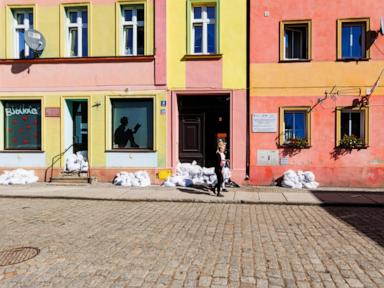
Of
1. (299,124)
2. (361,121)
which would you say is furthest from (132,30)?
(361,121)

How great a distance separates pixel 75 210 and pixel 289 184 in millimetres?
7292

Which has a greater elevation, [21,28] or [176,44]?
[21,28]

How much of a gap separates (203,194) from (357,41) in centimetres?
764

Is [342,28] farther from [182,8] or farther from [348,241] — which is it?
[348,241]

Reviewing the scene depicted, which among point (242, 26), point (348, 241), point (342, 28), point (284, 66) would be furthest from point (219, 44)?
point (348, 241)

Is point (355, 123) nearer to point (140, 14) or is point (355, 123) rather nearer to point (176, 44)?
point (176, 44)

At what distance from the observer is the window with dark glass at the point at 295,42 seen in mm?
14470

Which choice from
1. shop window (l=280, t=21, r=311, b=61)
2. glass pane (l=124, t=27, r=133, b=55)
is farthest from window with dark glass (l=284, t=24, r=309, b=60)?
glass pane (l=124, t=27, r=133, b=55)

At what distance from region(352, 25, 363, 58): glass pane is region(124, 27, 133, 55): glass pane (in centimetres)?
790

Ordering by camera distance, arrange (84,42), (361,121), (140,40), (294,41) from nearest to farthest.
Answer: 1. (361,121)
2. (294,41)
3. (140,40)
4. (84,42)

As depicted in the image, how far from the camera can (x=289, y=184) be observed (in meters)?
13.8

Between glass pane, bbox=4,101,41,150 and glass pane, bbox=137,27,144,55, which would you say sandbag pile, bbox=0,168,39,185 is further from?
glass pane, bbox=137,27,144,55

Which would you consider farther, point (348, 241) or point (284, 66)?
point (284, 66)

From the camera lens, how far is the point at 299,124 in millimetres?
14367
